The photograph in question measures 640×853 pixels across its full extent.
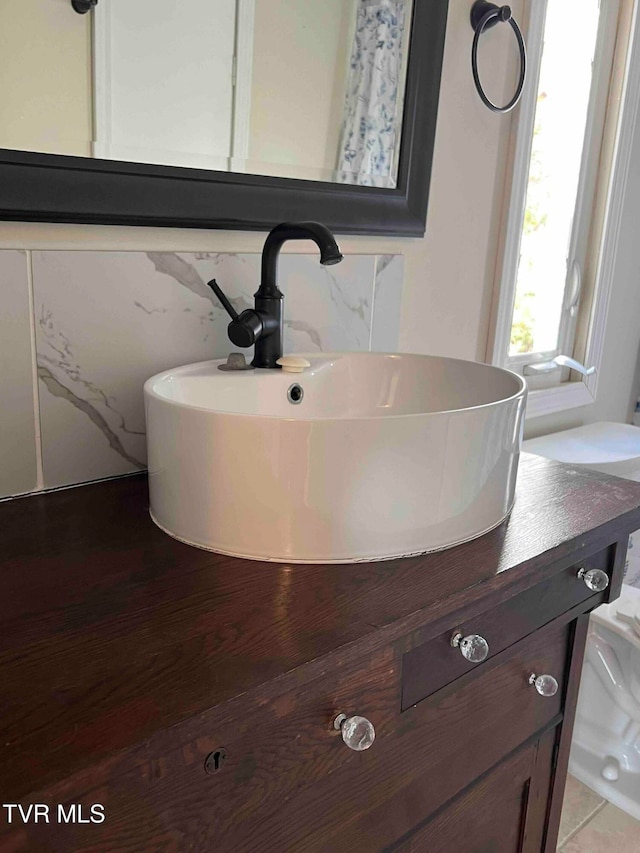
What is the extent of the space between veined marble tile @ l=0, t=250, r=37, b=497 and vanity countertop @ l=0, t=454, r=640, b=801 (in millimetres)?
36

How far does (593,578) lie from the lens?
0.98 meters

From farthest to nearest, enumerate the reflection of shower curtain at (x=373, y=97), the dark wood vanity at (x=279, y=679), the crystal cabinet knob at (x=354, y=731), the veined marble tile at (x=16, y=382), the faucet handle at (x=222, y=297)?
the reflection of shower curtain at (x=373, y=97), the faucet handle at (x=222, y=297), the veined marble tile at (x=16, y=382), the crystal cabinet knob at (x=354, y=731), the dark wood vanity at (x=279, y=679)

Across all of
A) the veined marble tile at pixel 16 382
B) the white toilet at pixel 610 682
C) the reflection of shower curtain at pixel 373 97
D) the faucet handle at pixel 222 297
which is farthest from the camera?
the white toilet at pixel 610 682

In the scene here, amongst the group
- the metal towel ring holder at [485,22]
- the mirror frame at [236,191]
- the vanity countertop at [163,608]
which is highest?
the metal towel ring holder at [485,22]

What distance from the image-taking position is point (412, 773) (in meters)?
0.81

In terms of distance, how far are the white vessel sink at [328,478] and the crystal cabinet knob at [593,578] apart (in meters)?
0.17

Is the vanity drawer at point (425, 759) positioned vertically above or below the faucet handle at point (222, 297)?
below

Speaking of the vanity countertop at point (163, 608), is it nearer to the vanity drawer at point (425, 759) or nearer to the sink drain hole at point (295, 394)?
the vanity drawer at point (425, 759)

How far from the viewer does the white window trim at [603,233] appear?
152 centimetres

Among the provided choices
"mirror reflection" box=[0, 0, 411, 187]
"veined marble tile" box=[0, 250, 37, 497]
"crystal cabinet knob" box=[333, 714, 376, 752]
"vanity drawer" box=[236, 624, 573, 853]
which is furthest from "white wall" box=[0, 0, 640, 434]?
"crystal cabinet knob" box=[333, 714, 376, 752]

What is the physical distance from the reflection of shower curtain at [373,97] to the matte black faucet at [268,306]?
0.88 ft


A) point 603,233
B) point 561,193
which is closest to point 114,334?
point 561,193

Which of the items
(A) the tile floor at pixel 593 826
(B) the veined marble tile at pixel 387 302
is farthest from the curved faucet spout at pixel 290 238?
(A) the tile floor at pixel 593 826

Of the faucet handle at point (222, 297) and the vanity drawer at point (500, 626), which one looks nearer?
the vanity drawer at point (500, 626)
